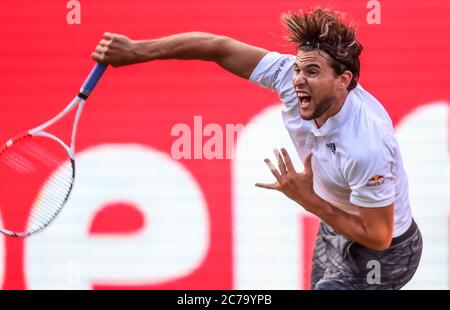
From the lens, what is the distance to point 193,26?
4.52m

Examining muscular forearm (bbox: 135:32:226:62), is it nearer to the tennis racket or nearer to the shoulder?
the shoulder

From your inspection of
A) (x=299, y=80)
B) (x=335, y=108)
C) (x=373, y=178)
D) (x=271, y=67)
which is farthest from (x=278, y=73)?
(x=373, y=178)

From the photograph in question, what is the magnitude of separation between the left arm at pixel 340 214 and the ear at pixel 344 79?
275 mm

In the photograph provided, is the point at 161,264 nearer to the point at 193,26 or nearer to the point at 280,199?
the point at 280,199

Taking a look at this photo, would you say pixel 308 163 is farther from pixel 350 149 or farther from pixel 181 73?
pixel 181 73

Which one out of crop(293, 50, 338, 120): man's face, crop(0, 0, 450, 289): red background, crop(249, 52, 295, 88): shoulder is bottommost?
crop(293, 50, 338, 120): man's face

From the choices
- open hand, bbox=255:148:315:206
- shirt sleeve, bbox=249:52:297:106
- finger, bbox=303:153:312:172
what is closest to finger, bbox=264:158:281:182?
open hand, bbox=255:148:315:206

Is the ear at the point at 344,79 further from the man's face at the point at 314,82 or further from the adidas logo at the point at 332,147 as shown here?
the adidas logo at the point at 332,147

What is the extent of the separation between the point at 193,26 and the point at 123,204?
0.93 m

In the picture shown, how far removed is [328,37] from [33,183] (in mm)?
1918

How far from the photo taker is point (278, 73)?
11.2 feet

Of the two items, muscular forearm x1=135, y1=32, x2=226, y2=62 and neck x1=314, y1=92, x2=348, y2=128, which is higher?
muscular forearm x1=135, y1=32, x2=226, y2=62

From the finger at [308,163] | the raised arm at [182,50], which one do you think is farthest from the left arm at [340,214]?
the raised arm at [182,50]

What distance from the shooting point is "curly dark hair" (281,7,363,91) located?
3260 millimetres
